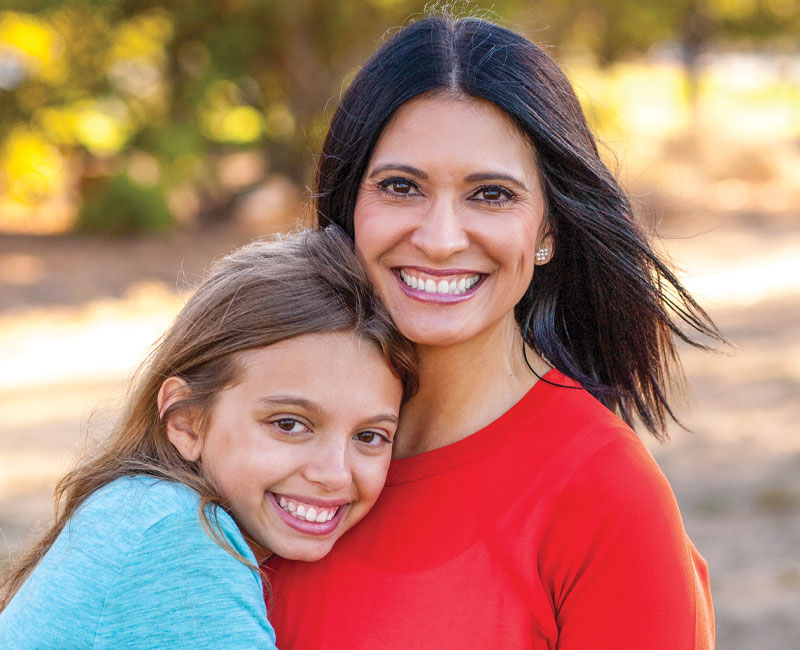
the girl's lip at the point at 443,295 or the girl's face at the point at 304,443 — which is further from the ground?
the girl's lip at the point at 443,295

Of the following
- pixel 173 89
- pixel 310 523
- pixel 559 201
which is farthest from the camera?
pixel 173 89

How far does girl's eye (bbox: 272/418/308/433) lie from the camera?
211cm

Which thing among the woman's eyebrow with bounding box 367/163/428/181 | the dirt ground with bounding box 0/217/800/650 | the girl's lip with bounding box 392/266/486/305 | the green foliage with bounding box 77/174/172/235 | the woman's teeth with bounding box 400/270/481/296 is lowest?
the dirt ground with bounding box 0/217/800/650

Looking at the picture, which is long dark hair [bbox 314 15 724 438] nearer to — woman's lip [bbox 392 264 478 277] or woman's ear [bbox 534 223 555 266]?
woman's ear [bbox 534 223 555 266]

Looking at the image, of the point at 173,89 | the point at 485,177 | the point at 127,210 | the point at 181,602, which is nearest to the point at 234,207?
the point at 127,210

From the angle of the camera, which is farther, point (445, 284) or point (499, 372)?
point (499, 372)

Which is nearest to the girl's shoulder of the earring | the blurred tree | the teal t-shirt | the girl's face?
the teal t-shirt

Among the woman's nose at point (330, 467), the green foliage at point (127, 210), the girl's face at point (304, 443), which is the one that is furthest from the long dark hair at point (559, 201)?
the green foliage at point (127, 210)

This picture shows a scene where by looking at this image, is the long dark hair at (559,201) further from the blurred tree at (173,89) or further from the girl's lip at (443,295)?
the blurred tree at (173,89)

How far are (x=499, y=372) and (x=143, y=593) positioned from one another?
2.86 ft

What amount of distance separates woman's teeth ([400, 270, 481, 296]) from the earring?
204mm

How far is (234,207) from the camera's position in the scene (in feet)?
57.2

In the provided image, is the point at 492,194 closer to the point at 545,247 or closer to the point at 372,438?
the point at 545,247

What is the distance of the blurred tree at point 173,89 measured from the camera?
51.7ft
